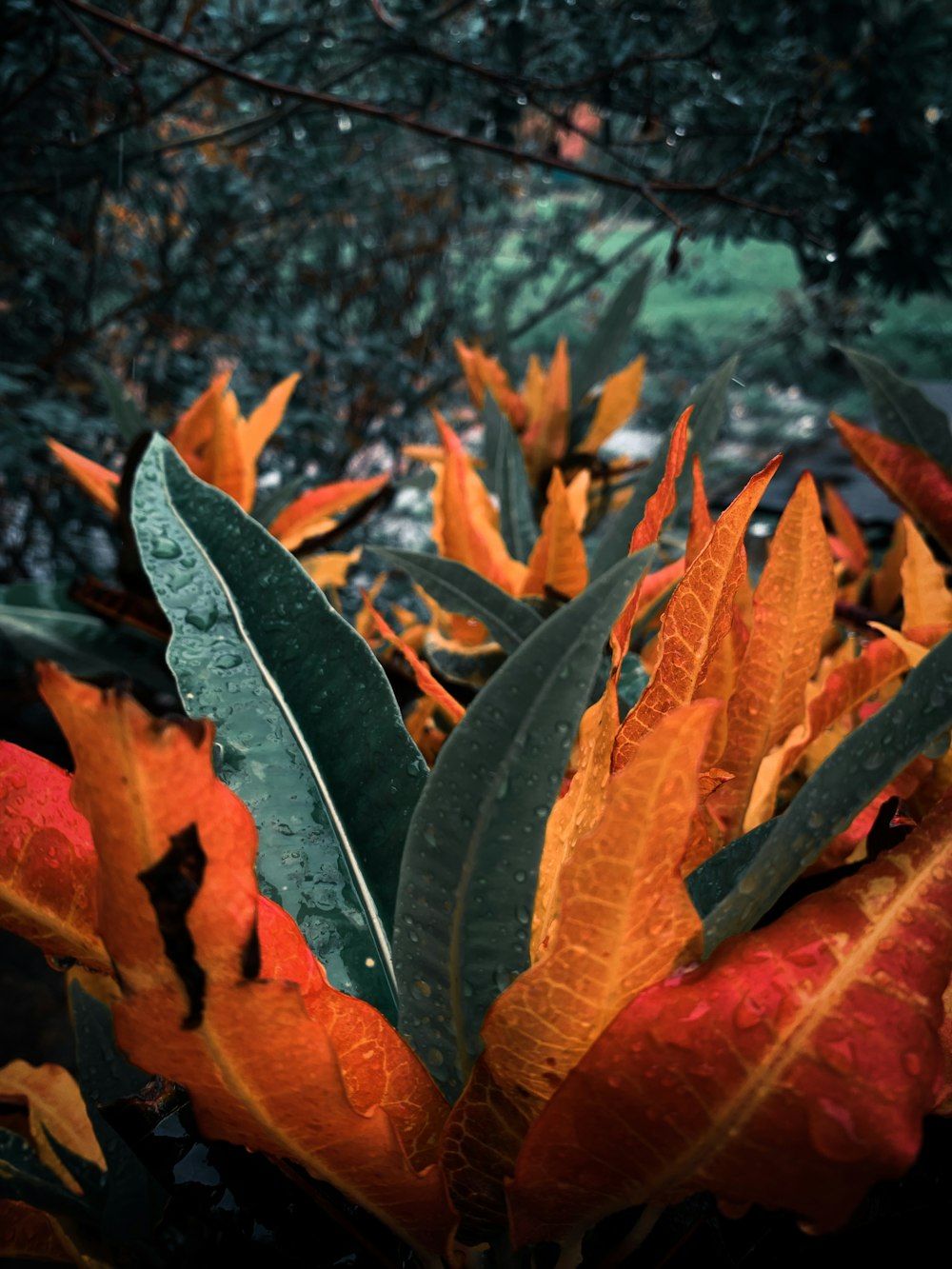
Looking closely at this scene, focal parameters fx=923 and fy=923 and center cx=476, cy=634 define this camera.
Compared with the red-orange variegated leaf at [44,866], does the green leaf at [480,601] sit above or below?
above

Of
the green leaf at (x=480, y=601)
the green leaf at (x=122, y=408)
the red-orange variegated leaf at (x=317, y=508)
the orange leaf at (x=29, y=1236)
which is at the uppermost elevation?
the green leaf at (x=122, y=408)

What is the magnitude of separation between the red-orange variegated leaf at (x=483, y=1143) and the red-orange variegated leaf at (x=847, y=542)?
0.76m

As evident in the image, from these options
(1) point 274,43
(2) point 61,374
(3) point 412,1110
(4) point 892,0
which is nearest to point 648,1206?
(3) point 412,1110

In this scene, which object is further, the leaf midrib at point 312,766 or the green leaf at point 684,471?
the green leaf at point 684,471

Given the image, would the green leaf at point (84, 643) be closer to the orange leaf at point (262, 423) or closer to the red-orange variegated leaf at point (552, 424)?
the orange leaf at point (262, 423)

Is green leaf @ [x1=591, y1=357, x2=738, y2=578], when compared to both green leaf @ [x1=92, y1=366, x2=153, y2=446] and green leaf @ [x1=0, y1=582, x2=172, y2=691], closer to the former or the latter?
green leaf @ [x1=0, y1=582, x2=172, y2=691]

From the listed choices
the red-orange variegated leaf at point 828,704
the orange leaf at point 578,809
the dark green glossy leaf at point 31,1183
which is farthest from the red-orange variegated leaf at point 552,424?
the dark green glossy leaf at point 31,1183

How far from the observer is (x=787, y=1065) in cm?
24

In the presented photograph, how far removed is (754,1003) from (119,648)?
0.73 m

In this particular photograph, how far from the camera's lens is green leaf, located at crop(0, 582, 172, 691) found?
32.3 inches

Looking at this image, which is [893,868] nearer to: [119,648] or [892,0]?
[119,648]

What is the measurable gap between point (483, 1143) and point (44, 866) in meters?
0.17

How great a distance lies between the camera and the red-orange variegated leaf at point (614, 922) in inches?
9.2

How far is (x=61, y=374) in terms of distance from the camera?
5.98ft
